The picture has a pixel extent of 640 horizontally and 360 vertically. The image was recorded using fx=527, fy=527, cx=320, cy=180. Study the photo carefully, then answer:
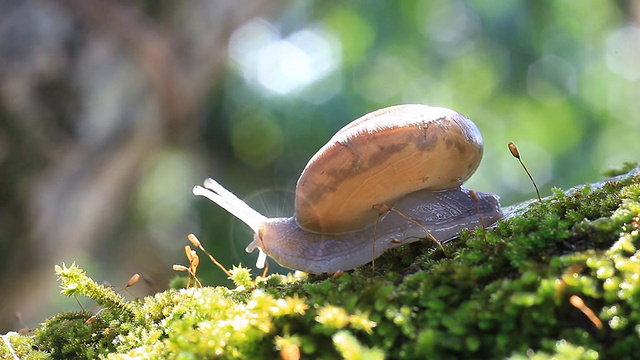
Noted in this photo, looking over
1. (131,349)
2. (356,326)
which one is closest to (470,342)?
(356,326)

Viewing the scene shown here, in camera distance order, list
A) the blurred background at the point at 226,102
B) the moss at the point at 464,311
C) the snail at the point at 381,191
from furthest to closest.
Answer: the blurred background at the point at 226,102
the snail at the point at 381,191
the moss at the point at 464,311

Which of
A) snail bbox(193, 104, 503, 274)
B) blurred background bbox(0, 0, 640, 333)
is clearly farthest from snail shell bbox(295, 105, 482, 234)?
blurred background bbox(0, 0, 640, 333)

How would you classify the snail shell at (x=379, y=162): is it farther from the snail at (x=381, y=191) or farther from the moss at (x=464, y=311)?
the moss at (x=464, y=311)

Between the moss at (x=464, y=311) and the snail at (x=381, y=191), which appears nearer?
the moss at (x=464, y=311)

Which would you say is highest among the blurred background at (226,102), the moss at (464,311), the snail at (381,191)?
the blurred background at (226,102)

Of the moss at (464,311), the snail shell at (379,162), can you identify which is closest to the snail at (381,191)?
the snail shell at (379,162)

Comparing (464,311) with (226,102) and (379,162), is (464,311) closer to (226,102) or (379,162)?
(379,162)

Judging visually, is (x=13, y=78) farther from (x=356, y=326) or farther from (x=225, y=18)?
(x=356, y=326)
